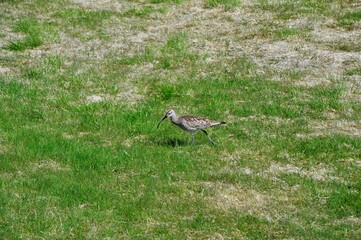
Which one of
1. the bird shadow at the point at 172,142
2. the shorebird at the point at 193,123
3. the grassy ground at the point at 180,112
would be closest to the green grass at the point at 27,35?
the grassy ground at the point at 180,112

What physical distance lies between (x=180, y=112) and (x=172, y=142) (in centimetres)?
237

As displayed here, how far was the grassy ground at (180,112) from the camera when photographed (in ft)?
49.8

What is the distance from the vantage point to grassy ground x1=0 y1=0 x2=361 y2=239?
597 inches

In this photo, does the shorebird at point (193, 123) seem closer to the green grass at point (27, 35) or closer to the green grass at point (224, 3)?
the green grass at point (27, 35)

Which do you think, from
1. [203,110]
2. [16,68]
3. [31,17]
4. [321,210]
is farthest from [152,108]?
[31,17]

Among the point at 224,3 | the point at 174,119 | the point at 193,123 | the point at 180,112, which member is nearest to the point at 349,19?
the point at 224,3

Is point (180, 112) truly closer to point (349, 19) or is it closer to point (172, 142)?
point (172, 142)

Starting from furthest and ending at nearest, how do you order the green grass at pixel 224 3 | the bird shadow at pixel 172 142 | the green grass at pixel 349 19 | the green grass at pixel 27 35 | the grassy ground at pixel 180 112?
the green grass at pixel 224 3
the green grass at pixel 349 19
the green grass at pixel 27 35
the bird shadow at pixel 172 142
the grassy ground at pixel 180 112

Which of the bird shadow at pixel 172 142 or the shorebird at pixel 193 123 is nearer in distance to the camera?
the shorebird at pixel 193 123

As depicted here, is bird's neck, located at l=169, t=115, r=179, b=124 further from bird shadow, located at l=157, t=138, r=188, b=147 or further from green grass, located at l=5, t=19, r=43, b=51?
green grass, located at l=5, t=19, r=43, b=51

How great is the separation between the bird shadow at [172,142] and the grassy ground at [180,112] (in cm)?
5

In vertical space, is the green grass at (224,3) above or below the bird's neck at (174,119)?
below

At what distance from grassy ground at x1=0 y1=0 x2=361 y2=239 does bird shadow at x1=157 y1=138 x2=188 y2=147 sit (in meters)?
0.05

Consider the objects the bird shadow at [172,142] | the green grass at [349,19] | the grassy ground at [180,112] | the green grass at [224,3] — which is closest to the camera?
the grassy ground at [180,112]
